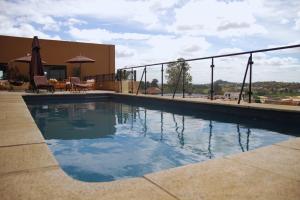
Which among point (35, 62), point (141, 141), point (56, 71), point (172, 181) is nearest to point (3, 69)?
point (56, 71)

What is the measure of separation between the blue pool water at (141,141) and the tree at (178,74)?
2385 mm

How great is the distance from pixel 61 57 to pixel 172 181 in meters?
18.8

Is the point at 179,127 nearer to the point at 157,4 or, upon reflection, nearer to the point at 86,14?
the point at 157,4

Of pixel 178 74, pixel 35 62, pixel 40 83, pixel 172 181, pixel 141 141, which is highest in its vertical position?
pixel 35 62

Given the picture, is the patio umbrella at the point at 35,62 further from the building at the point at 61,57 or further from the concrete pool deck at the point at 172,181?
the concrete pool deck at the point at 172,181

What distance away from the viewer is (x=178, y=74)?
26.8 ft

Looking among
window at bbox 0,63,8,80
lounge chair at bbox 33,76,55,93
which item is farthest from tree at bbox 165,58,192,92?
window at bbox 0,63,8,80

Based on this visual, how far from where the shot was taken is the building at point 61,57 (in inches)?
663

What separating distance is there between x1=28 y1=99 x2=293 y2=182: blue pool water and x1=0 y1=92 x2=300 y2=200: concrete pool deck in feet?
2.63

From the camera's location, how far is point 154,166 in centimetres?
266

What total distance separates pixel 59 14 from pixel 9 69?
24.3 feet

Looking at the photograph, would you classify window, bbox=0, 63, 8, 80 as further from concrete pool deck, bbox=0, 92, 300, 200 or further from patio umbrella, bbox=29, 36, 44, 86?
concrete pool deck, bbox=0, 92, 300, 200

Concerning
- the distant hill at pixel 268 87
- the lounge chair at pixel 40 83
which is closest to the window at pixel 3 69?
the lounge chair at pixel 40 83

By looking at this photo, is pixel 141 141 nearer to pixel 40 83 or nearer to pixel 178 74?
pixel 178 74
